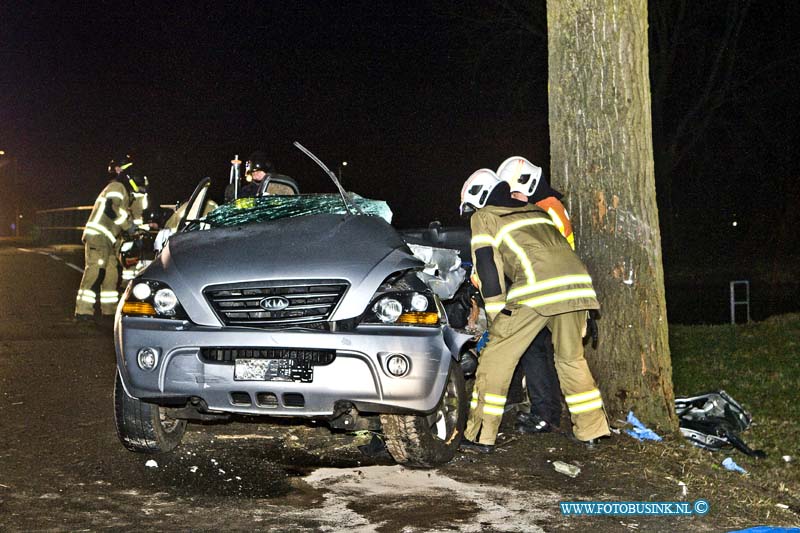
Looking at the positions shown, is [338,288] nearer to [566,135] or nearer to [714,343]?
[566,135]

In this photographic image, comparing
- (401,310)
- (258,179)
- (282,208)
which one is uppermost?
(258,179)

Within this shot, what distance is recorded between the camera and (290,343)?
5.29 m

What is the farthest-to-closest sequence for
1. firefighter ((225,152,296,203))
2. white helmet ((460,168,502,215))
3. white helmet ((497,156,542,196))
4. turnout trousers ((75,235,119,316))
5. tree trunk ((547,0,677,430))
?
turnout trousers ((75,235,119,316))
firefighter ((225,152,296,203))
white helmet ((497,156,542,196))
tree trunk ((547,0,677,430))
white helmet ((460,168,502,215))

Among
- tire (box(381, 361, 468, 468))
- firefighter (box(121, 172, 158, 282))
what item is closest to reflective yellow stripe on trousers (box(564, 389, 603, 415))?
tire (box(381, 361, 468, 468))

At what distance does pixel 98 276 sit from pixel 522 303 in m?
7.69

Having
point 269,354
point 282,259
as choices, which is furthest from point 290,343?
point 282,259

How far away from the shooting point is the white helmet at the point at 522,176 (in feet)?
23.2

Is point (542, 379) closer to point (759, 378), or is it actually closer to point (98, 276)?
point (759, 378)

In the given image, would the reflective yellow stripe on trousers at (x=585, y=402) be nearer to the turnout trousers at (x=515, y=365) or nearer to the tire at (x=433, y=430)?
the turnout trousers at (x=515, y=365)

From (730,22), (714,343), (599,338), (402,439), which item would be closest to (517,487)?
(402,439)

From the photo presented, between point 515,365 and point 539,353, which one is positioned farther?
point 539,353

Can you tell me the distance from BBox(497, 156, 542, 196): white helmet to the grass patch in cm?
222

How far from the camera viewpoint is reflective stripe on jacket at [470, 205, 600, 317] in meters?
6.30

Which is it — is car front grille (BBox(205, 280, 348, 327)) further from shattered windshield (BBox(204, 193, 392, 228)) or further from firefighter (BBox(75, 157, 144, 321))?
firefighter (BBox(75, 157, 144, 321))
